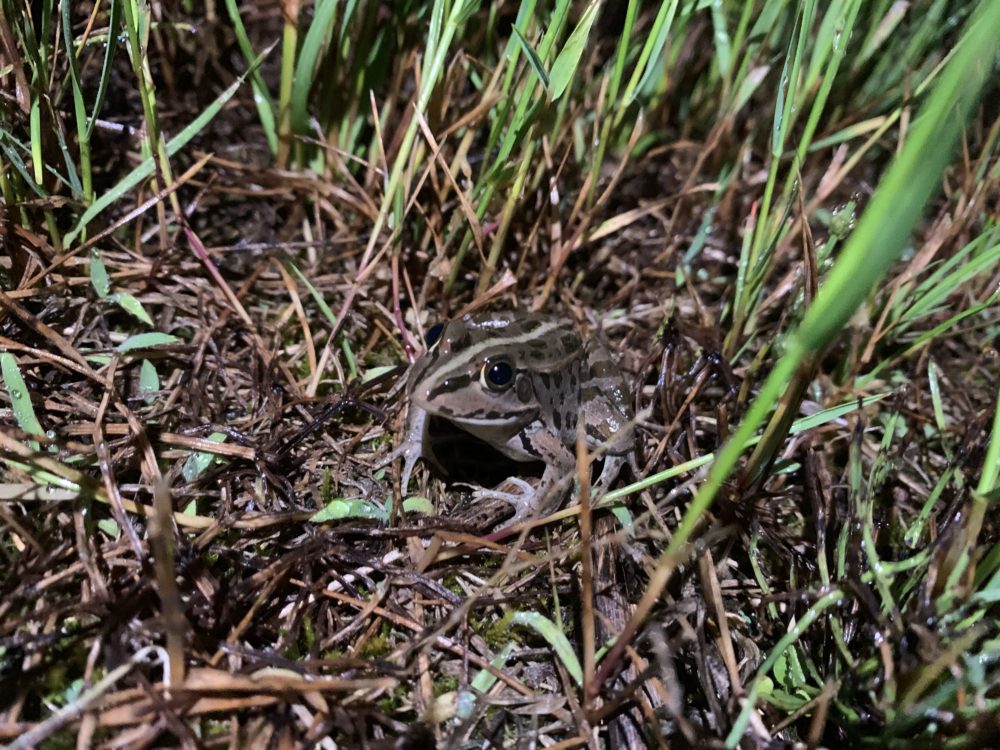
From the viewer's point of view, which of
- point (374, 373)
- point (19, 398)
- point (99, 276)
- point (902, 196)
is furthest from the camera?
point (374, 373)

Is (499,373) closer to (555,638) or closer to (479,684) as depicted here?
(555,638)

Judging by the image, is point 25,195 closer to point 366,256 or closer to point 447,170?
point 366,256

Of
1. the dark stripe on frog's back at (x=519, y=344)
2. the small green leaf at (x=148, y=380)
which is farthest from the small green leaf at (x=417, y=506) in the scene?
the small green leaf at (x=148, y=380)

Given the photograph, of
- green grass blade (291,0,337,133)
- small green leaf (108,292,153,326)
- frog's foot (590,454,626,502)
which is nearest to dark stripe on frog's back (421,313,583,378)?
frog's foot (590,454,626,502)

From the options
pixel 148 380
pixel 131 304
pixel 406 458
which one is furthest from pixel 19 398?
pixel 406 458

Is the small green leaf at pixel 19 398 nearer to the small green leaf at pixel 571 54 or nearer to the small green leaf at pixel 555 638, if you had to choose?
the small green leaf at pixel 555 638

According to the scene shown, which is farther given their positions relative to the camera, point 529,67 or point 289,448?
point 529,67

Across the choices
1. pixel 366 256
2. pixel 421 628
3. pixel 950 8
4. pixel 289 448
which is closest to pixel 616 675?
pixel 421 628
